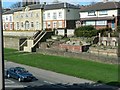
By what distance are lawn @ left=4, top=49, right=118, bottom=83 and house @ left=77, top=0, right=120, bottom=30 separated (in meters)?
15.5

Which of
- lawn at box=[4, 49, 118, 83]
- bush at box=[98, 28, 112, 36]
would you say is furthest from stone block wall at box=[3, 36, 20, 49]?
bush at box=[98, 28, 112, 36]

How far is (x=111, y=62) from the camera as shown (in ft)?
143

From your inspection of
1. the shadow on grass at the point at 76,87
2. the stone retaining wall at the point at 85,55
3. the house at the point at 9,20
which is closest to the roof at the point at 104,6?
the stone retaining wall at the point at 85,55

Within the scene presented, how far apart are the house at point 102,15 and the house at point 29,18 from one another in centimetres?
1414

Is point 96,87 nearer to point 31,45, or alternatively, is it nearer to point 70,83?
point 70,83

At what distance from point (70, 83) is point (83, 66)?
10047mm

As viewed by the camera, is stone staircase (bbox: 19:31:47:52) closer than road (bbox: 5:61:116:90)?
No

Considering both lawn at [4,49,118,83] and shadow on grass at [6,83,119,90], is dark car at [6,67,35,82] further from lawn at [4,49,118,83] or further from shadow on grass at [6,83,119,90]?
lawn at [4,49,118,83]

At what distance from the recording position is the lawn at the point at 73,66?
3627 centimetres

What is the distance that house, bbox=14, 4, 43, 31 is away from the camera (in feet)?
262

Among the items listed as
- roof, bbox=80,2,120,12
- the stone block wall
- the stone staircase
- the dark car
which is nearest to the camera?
the dark car

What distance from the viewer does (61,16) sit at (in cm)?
7431

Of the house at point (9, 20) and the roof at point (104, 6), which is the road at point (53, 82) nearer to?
the roof at point (104, 6)

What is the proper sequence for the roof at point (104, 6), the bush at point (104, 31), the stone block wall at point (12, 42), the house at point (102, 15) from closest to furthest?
1. the bush at point (104, 31)
2. the house at point (102, 15)
3. the roof at point (104, 6)
4. the stone block wall at point (12, 42)
